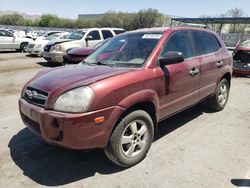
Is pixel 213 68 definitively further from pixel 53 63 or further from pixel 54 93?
pixel 53 63

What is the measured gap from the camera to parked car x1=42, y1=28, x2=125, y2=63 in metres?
12.9

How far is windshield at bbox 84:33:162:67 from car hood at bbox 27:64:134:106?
0.29 metres

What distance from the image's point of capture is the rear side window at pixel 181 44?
14.6 ft

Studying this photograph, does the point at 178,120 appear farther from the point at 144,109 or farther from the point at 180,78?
the point at 144,109

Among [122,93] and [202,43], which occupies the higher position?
[202,43]

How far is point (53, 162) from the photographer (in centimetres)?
386

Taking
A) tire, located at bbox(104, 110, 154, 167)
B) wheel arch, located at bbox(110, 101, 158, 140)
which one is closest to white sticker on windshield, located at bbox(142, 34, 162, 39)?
wheel arch, located at bbox(110, 101, 158, 140)

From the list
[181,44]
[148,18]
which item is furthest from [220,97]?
[148,18]

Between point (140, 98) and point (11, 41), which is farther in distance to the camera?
point (11, 41)

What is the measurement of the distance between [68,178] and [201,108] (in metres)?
3.93

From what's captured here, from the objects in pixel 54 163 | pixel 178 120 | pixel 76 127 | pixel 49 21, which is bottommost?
pixel 54 163

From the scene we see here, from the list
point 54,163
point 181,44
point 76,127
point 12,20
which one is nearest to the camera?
point 76,127

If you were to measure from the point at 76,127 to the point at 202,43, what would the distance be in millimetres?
3278

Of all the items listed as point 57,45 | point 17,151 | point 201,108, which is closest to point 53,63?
point 57,45
